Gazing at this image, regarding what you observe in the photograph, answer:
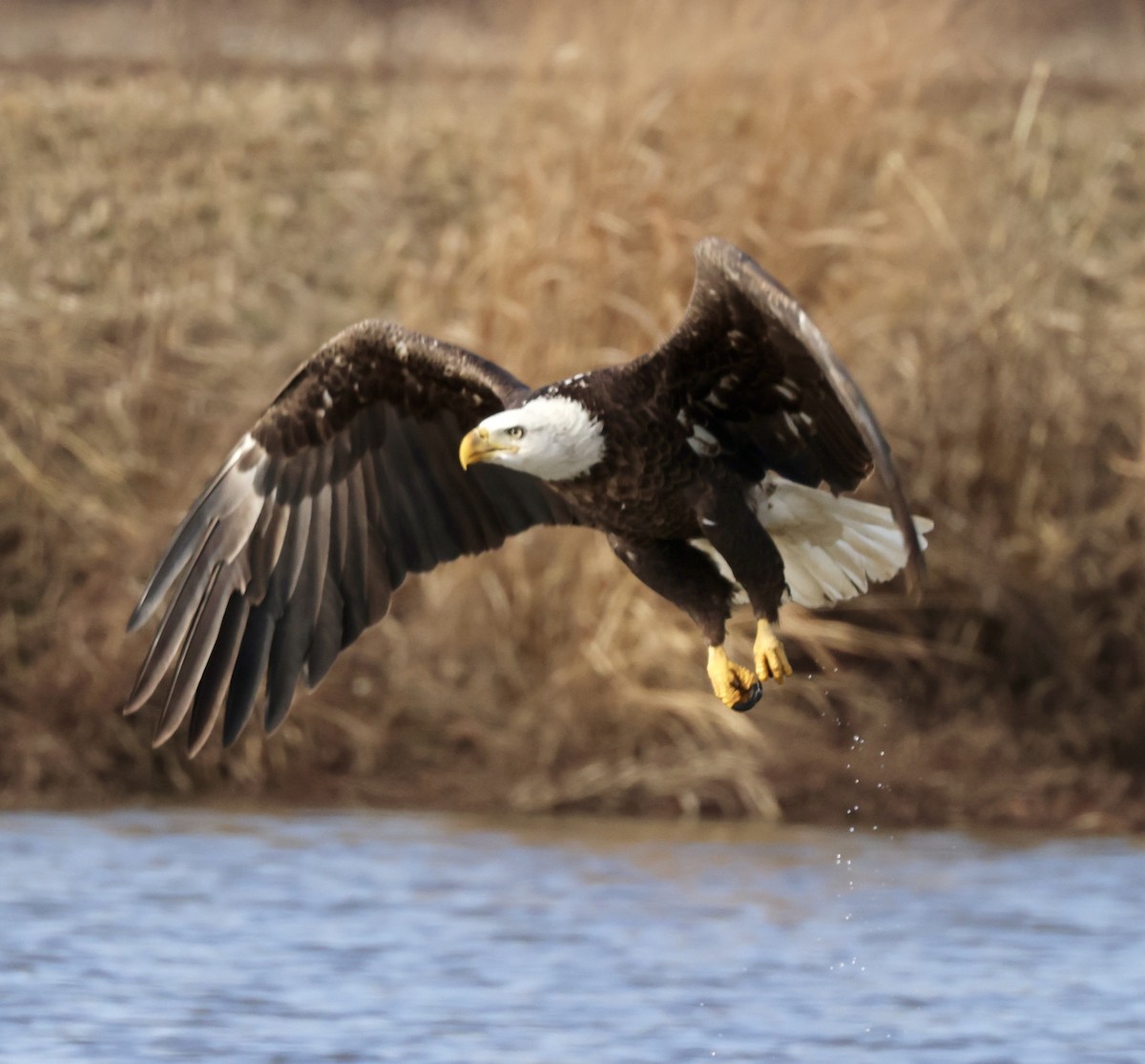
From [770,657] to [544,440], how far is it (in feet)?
2.72

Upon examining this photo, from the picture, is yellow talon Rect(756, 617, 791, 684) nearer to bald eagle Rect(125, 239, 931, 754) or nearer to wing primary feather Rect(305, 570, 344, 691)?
bald eagle Rect(125, 239, 931, 754)

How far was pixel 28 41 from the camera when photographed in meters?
18.6

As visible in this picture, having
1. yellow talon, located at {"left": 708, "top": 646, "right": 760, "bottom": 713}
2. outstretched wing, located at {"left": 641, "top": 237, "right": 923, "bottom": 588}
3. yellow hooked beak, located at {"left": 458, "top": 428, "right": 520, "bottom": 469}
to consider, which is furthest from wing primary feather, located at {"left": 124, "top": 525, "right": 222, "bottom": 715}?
outstretched wing, located at {"left": 641, "top": 237, "right": 923, "bottom": 588}

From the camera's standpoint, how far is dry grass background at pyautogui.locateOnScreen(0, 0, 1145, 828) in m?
9.62

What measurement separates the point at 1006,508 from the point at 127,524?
3389 millimetres

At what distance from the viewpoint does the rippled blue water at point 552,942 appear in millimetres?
7191

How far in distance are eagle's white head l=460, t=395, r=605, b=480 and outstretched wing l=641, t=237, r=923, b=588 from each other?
28cm

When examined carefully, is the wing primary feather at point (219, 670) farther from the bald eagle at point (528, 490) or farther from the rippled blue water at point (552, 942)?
the rippled blue water at point (552, 942)

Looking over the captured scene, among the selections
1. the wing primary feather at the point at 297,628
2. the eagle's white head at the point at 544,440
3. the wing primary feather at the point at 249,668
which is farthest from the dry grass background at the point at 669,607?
the eagle's white head at the point at 544,440

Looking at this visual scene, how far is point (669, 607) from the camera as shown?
31.3 feet

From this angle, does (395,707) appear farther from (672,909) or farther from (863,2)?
(863,2)

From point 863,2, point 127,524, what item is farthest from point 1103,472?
point 127,524

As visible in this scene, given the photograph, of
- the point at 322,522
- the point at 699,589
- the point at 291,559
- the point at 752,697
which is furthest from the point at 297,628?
the point at 752,697

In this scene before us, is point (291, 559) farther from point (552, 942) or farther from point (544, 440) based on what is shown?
point (552, 942)
